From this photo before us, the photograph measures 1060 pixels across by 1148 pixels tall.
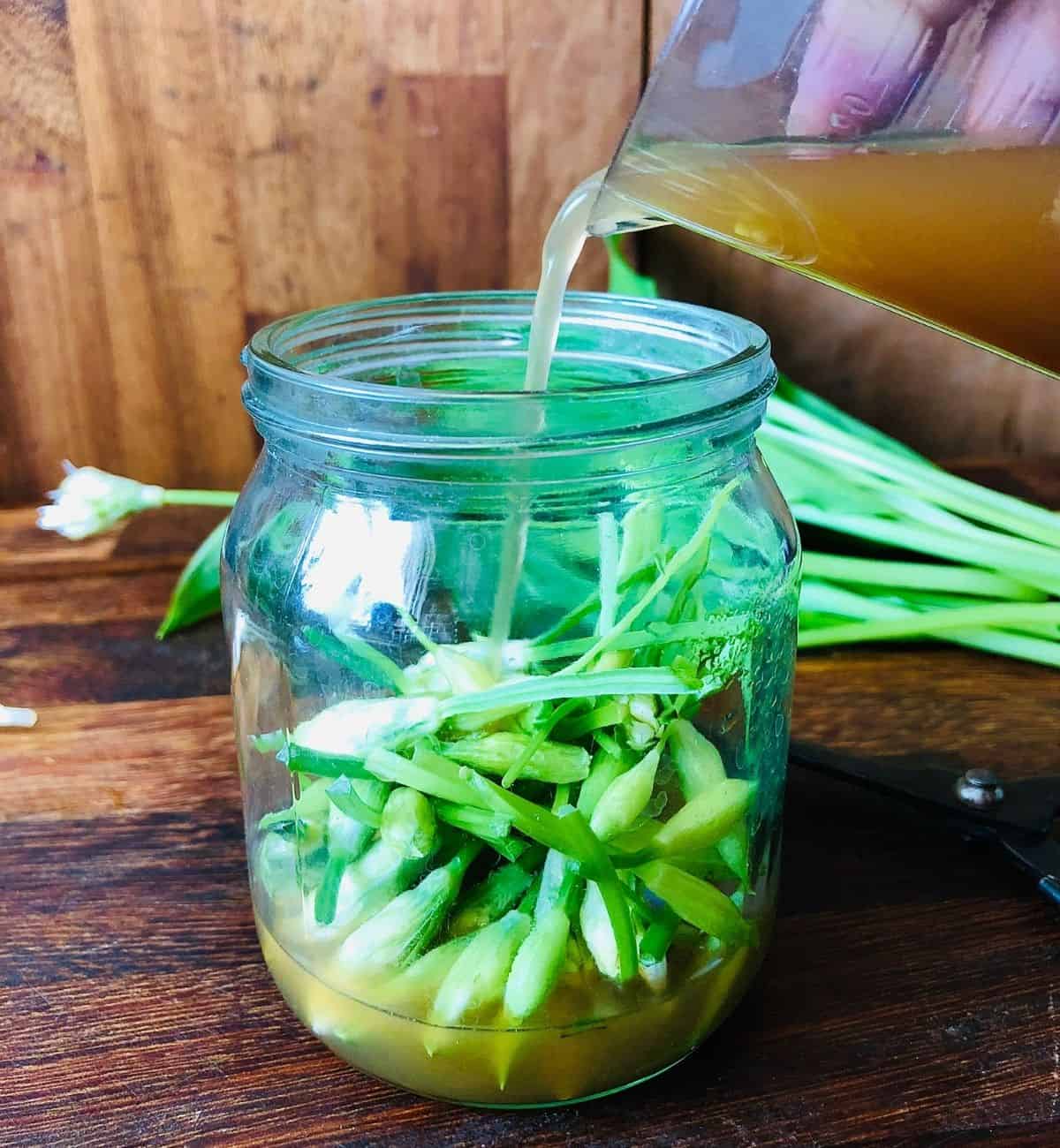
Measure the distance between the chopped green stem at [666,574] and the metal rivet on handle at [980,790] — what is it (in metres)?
0.22

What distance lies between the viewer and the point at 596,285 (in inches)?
42.3

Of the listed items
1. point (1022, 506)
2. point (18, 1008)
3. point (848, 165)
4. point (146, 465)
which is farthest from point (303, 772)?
point (146, 465)

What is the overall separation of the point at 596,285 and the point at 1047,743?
626 millimetres

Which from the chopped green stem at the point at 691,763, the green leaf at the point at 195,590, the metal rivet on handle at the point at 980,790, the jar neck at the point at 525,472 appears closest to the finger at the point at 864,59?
the jar neck at the point at 525,472

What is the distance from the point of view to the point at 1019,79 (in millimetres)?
352

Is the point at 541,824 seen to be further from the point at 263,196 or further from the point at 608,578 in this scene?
the point at 263,196

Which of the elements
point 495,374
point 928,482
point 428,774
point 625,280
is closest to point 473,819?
point 428,774

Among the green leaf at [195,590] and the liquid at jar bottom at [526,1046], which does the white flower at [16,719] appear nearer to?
the green leaf at [195,590]

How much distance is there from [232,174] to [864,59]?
73 cm

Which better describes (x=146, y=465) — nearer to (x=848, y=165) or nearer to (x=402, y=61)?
(x=402, y=61)

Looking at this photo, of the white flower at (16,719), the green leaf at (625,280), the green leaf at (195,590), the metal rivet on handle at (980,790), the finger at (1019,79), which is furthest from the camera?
the green leaf at (625,280)

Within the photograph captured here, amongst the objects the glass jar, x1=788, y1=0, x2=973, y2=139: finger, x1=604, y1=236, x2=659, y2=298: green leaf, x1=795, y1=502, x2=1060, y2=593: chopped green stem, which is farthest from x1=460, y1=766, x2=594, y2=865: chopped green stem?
x1=604, y1=236, x2=659, y2=298: green leaf

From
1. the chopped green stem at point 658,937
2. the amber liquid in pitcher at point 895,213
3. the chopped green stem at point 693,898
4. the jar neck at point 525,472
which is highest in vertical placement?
the amber liquid in pitcher at point 895,213

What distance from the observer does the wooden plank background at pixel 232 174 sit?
3.04 ft
